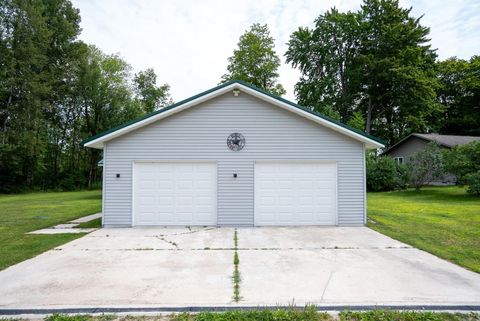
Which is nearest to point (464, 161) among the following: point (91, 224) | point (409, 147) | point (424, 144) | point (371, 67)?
point (424, 144)

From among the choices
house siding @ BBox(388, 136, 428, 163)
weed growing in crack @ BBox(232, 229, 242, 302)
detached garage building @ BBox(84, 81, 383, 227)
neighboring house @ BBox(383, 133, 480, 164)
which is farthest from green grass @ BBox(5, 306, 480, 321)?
house siding @ BBox(388, 136, 428, 163)

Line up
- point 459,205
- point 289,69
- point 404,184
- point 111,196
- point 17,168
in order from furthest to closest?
point 289,69, point 17,168, point 404,184, point 459,205, point 111,196

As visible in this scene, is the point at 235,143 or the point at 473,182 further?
the point at 473,182

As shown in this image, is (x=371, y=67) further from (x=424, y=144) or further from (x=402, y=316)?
(x=402, y=316)

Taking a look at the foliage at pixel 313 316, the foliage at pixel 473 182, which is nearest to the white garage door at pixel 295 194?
the foliage at pixel 313 316

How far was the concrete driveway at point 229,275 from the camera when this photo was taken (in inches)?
141

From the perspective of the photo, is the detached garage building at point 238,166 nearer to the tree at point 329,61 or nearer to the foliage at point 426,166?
the foliage at point 426,166

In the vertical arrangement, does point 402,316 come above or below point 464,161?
below

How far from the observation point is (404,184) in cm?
1867

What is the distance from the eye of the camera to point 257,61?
94.7ft

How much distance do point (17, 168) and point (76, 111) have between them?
338 inches

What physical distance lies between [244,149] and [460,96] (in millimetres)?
38777

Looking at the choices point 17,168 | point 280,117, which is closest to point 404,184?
point 280,117

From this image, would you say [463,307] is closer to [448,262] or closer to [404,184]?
[448,262]
